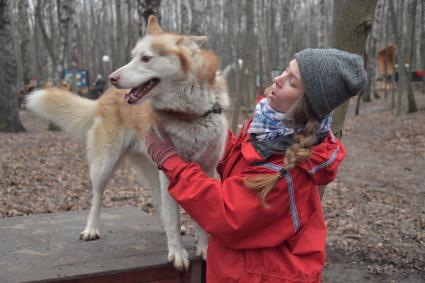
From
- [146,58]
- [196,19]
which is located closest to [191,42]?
[146,58]

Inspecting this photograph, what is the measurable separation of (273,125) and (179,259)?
102cm

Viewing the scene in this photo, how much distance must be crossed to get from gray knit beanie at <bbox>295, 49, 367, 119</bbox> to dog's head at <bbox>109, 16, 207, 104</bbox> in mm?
657

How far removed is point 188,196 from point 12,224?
7.31 feet

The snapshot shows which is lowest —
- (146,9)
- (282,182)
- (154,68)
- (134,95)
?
(282,182)

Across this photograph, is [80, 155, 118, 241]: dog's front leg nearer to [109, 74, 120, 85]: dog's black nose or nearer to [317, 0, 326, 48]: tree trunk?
[109, 74, 120, 85]: dog's black nose

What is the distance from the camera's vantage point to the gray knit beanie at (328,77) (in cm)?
179

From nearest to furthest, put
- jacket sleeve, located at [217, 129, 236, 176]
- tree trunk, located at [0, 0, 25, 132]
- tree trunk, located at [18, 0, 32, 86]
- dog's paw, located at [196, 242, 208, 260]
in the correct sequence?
jacket sleeve, located at [217, 129, 236, 176]
dog's paw, located at [196, 242, 208, 260]
tree trunk, located at [0, 0, 25, 132]
tree trunk, located at [18, 0, 32, 86]

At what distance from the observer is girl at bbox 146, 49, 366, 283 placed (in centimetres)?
180

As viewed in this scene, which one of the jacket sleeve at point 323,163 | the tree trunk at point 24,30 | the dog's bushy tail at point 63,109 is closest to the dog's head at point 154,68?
the jacket sleeve at point 323,163

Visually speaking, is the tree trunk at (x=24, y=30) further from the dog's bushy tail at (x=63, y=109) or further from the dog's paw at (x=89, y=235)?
the dog's paw at (x=89, y=235)

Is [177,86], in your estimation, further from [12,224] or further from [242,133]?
[12,224]

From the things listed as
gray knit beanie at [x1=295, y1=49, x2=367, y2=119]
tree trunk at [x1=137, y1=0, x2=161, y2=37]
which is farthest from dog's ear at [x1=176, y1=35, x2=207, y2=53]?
tree trunk at [x1=137, y1=0, x2=161, y2=37]

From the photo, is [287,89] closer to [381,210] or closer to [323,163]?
[323,163]

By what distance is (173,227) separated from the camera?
2473mm
